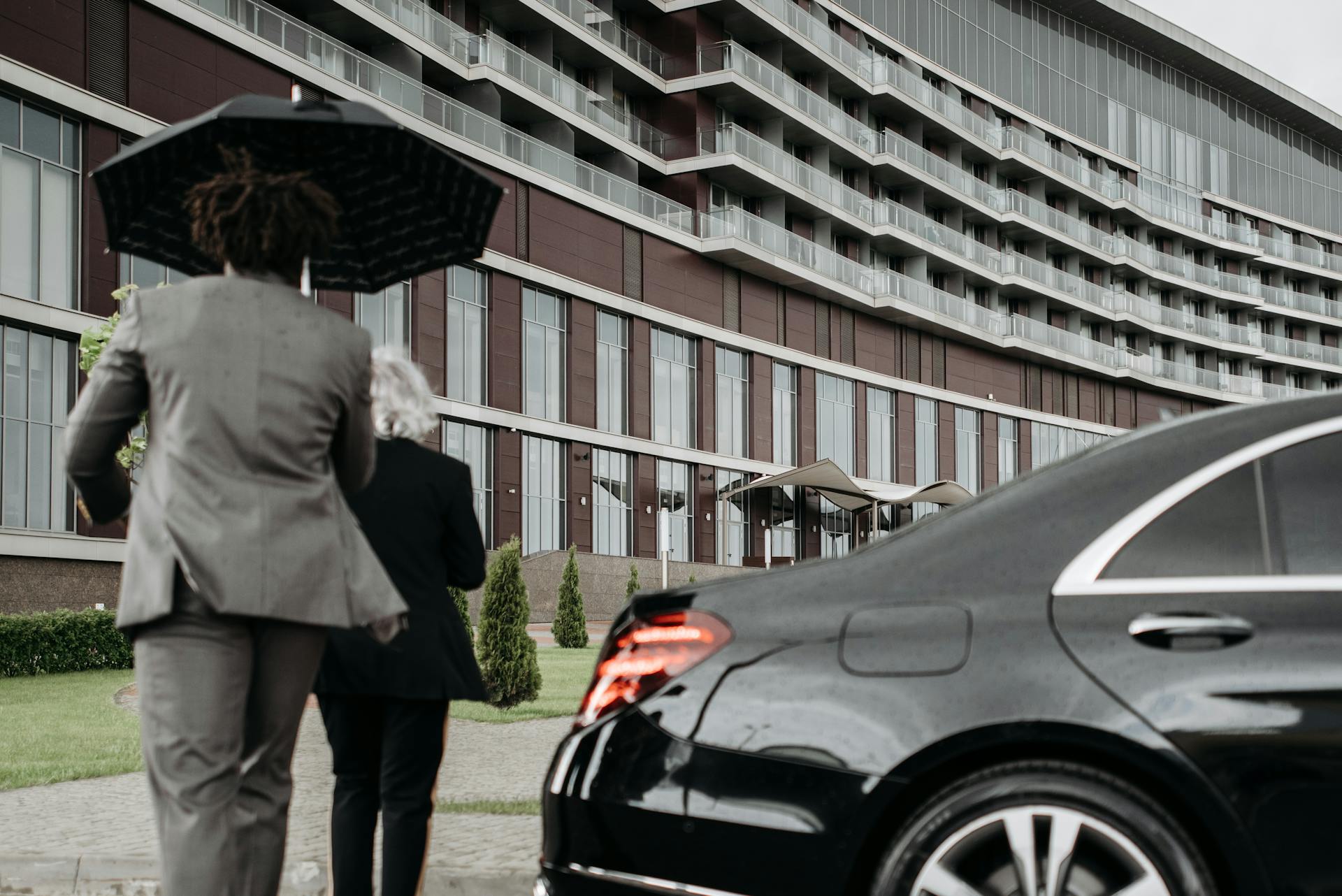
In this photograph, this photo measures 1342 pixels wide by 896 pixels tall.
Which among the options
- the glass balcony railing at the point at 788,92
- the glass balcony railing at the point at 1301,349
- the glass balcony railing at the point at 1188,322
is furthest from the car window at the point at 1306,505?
the glass balcony railing at the point at 1301,349

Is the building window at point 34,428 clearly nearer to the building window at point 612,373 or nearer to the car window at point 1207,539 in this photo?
the building window at point 612,373

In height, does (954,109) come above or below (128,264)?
above

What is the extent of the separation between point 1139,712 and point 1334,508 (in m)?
0.66

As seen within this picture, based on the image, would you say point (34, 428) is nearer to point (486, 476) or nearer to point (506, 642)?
point (486, 476)

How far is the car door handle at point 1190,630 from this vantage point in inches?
118

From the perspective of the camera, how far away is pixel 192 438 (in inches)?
118

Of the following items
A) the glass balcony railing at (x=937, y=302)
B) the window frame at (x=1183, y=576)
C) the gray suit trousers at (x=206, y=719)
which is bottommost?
the gray suit trousers at (x=206, y=719)

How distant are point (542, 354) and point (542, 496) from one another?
12.9 feet

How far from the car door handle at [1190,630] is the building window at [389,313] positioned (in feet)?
107

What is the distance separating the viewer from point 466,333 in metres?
37.8

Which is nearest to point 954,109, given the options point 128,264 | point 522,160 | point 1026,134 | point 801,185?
point 1026,134

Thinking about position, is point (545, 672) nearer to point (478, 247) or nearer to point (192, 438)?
point (478, 247)

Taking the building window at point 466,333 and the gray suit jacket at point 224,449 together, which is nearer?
the gray suit jacket at point 224,449

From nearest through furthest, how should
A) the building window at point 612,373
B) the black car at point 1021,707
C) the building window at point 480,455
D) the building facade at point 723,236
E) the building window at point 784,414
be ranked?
the black car at point 1021,707
the building facade at point 723,236
the building window at point 480,455
the building window at point 612,373
the building window at point 784,414
